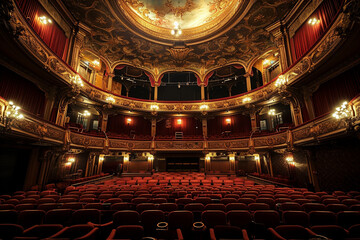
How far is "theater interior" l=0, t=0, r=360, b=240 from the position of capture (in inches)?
137

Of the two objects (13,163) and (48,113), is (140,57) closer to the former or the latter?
(48,113)

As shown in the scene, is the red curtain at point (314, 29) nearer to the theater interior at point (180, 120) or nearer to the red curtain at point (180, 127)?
the theater interior at point (180, 120)

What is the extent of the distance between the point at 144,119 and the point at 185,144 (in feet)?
Result: 19.8

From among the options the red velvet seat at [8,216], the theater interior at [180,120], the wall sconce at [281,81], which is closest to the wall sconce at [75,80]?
the theater interior at [180,120]

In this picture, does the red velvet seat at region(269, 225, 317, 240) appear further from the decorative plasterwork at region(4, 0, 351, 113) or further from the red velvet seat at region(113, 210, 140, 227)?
the decorative plasterwork at region(4, 0, 351, 113)

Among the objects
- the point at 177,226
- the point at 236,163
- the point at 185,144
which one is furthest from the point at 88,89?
the point at 236,163

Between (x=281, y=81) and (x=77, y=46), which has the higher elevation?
(x=77, y=46)

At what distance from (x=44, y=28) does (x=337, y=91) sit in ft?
55.2

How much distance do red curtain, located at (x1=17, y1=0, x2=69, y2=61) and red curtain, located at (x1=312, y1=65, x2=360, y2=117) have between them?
624 inches

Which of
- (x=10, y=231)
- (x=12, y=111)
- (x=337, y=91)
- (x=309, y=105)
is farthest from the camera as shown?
(x=309, y=105)

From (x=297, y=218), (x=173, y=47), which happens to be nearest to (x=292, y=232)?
(x=297, y=218)

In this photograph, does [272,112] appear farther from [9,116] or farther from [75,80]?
[9,116]

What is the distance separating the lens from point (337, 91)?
27.4 ft

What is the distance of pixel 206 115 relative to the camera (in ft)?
59.7
